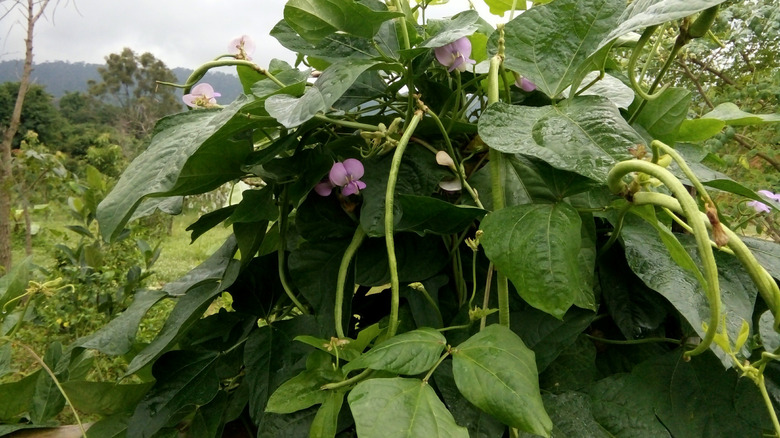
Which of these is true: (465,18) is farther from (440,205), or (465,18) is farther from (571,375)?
(571,375)

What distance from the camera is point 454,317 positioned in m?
0.40

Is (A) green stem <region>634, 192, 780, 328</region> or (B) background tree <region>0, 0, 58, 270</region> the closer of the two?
(A) green stem <region>634, 192, 780, 328</region>

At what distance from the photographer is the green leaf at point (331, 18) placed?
0.34 m

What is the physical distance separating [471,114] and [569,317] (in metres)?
0.19

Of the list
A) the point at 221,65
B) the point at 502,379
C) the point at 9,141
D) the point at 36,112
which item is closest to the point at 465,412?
the point at 502,379

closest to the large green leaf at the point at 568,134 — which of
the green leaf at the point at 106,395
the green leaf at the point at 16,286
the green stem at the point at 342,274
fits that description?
the green stem at the point at 342,274

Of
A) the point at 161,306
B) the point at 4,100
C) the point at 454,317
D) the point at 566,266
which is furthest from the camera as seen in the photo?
the point at 4,100

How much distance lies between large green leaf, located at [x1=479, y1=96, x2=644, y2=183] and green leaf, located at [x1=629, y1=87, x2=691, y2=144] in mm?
122

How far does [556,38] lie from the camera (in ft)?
1.21

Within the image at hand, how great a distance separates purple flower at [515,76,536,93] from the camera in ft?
1.42

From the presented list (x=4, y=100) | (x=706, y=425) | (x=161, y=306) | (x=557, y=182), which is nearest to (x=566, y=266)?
(x=557, y=182)

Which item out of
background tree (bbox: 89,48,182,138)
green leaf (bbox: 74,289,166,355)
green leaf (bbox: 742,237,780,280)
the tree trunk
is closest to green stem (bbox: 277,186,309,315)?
green leaf (bbox: 74,289,166,355)

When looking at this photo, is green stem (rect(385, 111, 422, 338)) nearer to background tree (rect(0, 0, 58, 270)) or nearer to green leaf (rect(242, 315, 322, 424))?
green leaf (rect(242, 315, 322, 424))

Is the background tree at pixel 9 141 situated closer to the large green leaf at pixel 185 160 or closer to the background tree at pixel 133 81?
the large green leaf at pixel 185 160
